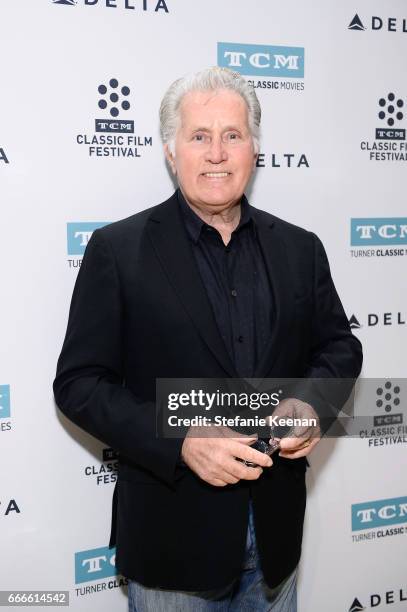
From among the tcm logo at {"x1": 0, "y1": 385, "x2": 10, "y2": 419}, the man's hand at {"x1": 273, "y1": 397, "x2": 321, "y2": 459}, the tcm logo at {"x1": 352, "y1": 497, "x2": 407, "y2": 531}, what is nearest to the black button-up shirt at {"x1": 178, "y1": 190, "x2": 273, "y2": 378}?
the man's hand at {"x1": 273, "y1": 397, "x2": 321, "y2": 459}

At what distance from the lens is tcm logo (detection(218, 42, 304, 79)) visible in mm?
2068

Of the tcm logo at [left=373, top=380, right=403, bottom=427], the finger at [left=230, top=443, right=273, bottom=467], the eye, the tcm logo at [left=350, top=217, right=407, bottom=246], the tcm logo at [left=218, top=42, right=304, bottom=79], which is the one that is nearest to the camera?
the finger at [left=230, top=443, right=273, bottom=467]

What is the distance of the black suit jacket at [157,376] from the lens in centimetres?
154

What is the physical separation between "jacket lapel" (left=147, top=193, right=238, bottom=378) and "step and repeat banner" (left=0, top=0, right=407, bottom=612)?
398 mm

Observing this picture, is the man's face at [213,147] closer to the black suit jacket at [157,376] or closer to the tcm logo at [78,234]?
the black suit jacket at [157,376]

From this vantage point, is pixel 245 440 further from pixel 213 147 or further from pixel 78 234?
pixel 78 234

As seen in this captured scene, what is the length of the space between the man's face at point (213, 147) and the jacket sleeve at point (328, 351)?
341mm

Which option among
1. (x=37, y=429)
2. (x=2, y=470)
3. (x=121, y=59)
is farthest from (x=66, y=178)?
(x=2, y=470)

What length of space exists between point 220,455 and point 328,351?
1.69 feet

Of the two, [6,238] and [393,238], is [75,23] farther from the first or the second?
[393,238]

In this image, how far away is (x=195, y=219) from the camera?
1.66 meters

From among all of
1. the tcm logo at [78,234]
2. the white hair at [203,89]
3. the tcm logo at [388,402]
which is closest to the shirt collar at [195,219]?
the white hair at [203,89]

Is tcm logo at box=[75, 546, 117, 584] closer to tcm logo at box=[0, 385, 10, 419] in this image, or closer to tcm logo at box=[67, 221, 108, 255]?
tcm logo at box=[0, 385, 10, 419]

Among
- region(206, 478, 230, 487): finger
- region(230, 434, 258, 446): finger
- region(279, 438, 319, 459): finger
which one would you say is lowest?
region(206, 478, 230, 487): finger
